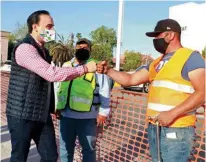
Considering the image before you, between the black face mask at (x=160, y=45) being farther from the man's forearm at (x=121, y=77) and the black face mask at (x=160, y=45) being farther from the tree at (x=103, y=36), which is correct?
the tree at (x=103, y=36)

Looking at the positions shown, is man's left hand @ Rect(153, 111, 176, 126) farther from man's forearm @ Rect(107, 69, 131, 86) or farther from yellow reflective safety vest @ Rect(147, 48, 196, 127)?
man's forearm @ Rect(107, 69, 131, 86)

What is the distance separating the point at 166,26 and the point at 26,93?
137 centimetres

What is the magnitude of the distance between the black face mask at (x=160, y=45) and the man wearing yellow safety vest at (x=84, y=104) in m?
1.08

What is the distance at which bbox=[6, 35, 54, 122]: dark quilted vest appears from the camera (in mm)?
2850

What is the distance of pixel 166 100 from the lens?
101 inches

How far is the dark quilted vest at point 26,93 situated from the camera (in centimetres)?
285

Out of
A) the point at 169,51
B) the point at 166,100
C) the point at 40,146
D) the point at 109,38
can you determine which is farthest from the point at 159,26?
the point at 109,38

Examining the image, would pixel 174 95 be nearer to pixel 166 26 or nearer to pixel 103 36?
pixel 166 26

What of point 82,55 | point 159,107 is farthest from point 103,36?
point 159,107

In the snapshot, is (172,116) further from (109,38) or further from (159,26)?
(109,38)

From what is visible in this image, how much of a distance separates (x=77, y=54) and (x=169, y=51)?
1.37 metres

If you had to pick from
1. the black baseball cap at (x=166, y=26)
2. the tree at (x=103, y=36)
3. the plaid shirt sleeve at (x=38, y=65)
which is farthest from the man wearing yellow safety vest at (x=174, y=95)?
the tree at (x=103, y=36)

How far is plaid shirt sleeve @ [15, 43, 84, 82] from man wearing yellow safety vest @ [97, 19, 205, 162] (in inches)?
30.9

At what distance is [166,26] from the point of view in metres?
2.68
